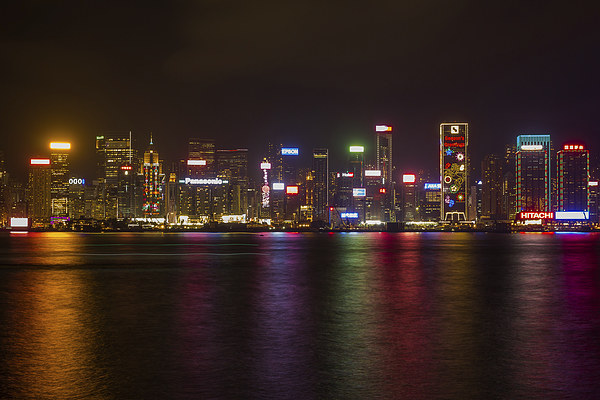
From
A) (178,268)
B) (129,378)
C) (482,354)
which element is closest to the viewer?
(129,378)

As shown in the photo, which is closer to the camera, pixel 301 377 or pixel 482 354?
pixel 301 377

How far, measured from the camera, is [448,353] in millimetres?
12203

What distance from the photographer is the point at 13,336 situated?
14242 millimetres

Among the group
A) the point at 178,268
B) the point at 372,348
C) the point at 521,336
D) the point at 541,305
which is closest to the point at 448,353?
the point at 372,348

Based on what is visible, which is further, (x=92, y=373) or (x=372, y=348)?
(x=372, y=348)

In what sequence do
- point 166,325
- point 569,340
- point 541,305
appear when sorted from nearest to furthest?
point 569,340 → point 166,325 → point 541,305

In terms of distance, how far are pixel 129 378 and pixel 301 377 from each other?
2.97 m

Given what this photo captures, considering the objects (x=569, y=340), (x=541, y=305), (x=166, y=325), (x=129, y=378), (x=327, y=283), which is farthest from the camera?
(x=327, y=283)

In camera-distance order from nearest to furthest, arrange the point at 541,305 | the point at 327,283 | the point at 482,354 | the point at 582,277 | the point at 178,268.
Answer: the point at 482,354 → the point at 541,305 → the point at 327,283 → the point at 582,277 → the point at 178,268

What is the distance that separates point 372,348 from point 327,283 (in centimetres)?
1512

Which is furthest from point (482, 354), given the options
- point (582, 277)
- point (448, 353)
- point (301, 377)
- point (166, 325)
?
point (582, 277)

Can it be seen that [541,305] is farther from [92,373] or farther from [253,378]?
[92,373]

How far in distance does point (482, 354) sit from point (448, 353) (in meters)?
0.68

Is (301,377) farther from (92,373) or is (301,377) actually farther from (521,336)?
(521,336)
